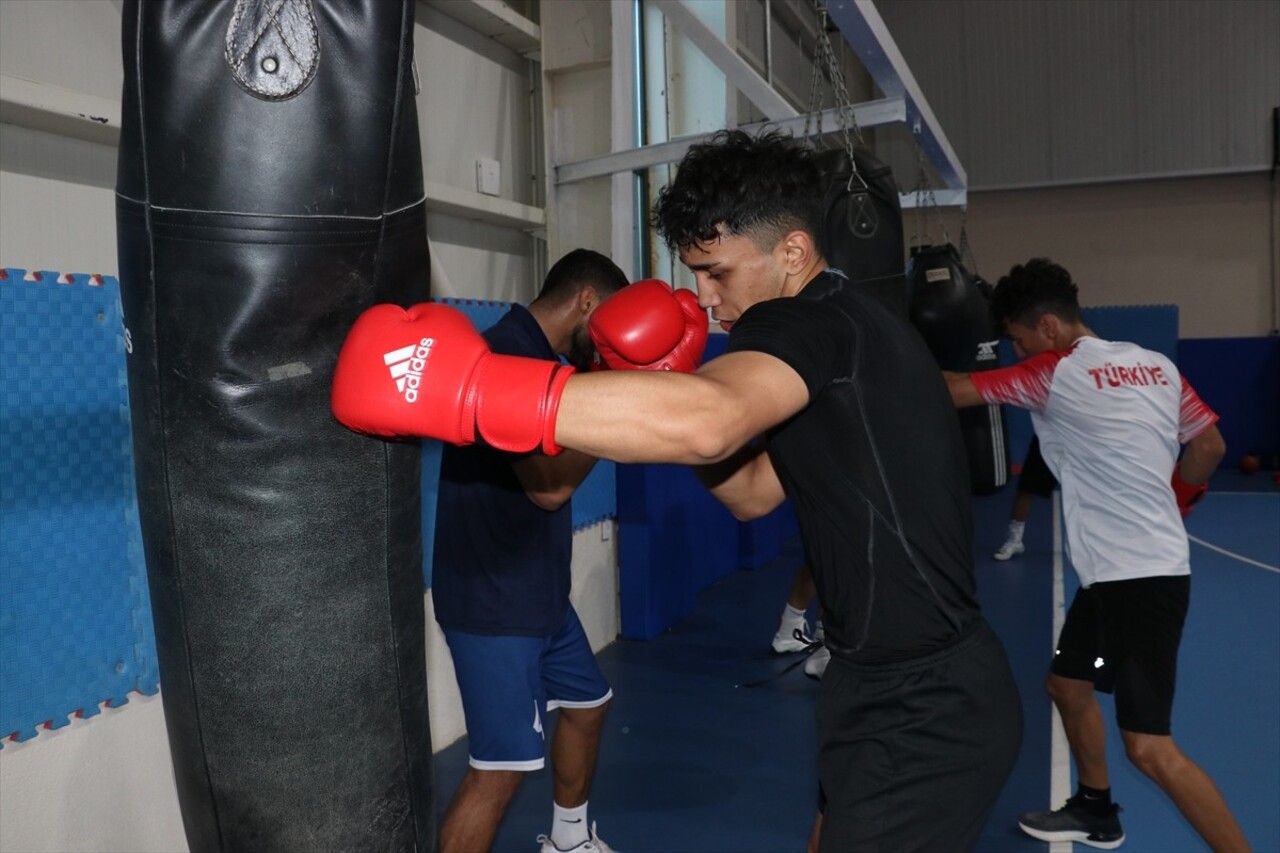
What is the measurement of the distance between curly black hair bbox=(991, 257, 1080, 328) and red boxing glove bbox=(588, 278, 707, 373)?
59.7 inches

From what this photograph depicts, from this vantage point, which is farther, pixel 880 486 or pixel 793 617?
pixel 793 617

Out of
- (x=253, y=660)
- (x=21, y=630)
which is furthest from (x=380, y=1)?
(x=21, y=630)

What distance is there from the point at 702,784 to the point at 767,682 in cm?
107

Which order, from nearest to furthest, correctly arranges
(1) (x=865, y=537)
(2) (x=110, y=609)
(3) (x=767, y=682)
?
(1) (x=865, y=537), (2) (x=110, y=609), (3) (x=767, y=682)

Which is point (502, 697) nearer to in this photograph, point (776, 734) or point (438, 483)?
point (438, 483)

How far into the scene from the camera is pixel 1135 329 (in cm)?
1119

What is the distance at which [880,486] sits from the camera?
1496 mm

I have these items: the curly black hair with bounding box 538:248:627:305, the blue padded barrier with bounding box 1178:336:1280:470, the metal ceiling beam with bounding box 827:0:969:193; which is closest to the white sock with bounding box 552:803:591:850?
the curly black hair with bounding box 538:248:627:305

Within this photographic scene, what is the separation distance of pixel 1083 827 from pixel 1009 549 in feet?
13.2

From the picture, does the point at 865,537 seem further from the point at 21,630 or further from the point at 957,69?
the point at 957,69

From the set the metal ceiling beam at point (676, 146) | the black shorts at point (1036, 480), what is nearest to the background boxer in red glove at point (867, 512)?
the metal ceiling beam at point (676, 146)

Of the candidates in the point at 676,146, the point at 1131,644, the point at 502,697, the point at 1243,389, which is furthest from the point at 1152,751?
the point at 1243,389

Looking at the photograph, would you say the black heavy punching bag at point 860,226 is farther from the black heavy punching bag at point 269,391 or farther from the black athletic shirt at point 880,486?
the black heavy punching bag at point 269,391

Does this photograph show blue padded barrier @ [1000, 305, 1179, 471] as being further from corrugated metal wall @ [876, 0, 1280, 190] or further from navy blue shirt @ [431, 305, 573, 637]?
navy blue shirt @ [431, 305, 573, 637]
